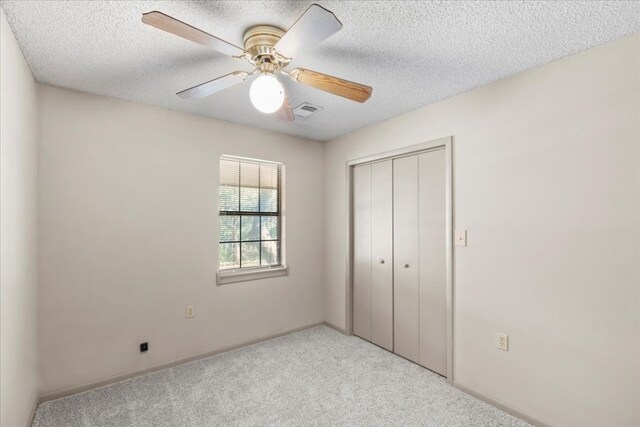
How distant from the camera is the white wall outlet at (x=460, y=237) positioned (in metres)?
2.48

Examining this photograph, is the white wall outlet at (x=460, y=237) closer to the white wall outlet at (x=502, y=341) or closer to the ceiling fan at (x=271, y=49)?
the white wall outlet at (x=502, y=341)

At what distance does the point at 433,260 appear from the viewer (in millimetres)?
2783

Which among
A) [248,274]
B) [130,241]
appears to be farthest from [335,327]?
[130,241]

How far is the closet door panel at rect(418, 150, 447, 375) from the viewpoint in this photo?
2.71 m

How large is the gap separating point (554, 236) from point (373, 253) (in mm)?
1701

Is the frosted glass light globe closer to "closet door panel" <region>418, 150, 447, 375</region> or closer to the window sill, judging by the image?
"closet door panel" <region>418, 150, 447, 375</region>

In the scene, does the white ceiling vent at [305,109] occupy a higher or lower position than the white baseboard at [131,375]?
higher

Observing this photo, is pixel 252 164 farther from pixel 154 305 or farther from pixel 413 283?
pixel 413 283

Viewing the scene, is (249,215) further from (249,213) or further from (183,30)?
(183,30)

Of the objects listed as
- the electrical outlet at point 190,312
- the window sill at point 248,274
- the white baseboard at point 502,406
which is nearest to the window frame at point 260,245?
the window sill at point 248,274

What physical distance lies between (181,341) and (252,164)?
74.7 inches

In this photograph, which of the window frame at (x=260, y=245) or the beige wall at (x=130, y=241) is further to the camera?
the window frame at (x=260, y=245)

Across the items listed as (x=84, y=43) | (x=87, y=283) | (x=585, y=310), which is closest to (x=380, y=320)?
(x=585, y=310)

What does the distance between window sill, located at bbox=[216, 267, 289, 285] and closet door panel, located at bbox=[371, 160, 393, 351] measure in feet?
→ 3.40
